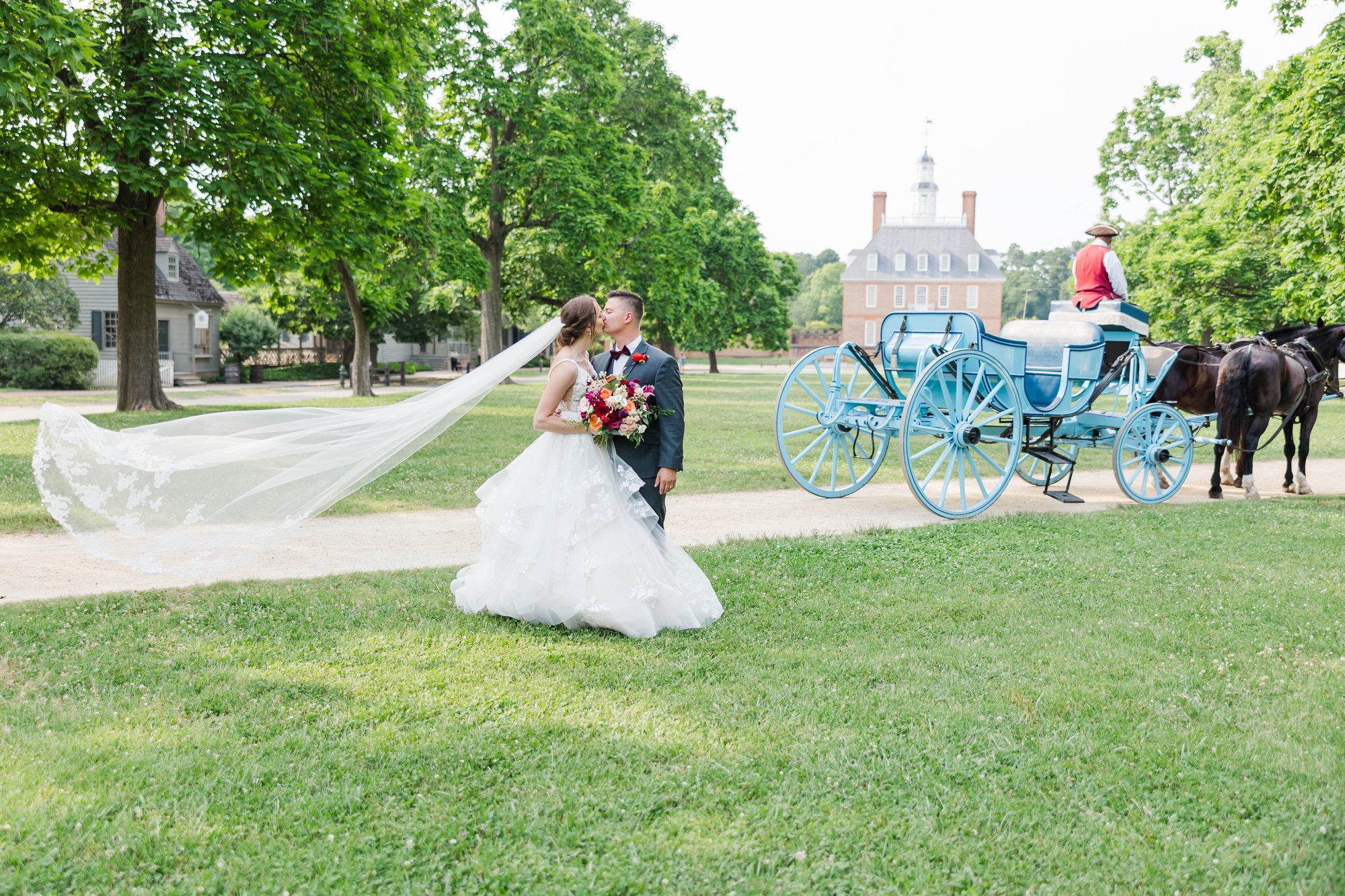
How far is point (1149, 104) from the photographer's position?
39000mm

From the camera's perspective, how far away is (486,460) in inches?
542

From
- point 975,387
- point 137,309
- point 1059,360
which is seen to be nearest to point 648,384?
point 975,387

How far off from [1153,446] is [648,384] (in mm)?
→ 7439

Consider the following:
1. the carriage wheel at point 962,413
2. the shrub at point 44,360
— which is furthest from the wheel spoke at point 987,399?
the shrub at point 44,360

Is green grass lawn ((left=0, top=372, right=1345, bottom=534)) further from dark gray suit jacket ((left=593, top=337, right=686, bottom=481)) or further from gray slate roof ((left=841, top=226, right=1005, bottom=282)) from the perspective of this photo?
gray slate roof ((left=841, top=226, right=1005, bottom=282))

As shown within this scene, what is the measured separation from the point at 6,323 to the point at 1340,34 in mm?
36549

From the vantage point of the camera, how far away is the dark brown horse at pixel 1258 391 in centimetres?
1109

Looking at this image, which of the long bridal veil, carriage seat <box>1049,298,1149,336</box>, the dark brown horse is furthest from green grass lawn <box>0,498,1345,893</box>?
the dark brown horse

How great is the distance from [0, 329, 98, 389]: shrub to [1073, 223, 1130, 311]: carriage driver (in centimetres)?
2982

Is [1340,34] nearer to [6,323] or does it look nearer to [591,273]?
[591,273]

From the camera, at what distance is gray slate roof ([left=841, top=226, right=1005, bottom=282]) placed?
85.6 meters

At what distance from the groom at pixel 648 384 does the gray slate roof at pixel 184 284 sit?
3626cm

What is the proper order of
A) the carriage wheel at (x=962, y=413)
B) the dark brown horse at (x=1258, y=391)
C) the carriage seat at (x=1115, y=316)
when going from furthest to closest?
1. the dark brown horse at (x=1258, y=391)
2. the carriage seat at (x=1115, y=316)
3. the carriage wheel at (x=962, y=413)

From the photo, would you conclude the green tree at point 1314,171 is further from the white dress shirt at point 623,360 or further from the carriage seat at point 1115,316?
the white dress shirt at point 623,360
